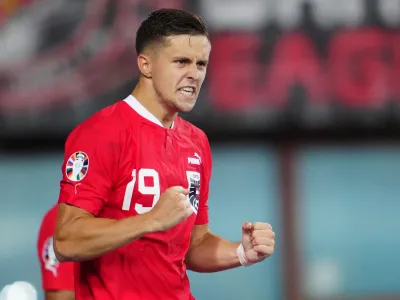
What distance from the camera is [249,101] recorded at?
7066mm

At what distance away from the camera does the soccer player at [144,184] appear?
3229mm

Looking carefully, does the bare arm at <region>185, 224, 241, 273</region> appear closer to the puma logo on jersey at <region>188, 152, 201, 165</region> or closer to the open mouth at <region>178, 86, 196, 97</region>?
the puma logo on jersey at <region>188, 152, 201, 165</region>

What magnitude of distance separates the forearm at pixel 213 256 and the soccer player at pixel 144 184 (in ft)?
0.26

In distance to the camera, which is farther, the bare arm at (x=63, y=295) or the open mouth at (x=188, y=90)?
the bare arm at (x=63, y=295)

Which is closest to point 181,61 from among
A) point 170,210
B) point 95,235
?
point 170,210

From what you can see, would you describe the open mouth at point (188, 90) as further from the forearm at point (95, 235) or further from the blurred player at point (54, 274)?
the blurred player at point (54, 274)

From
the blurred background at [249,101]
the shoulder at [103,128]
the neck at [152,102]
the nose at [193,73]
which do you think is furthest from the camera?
the blurred background at [249,101]

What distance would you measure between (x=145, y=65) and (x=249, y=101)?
3.51m

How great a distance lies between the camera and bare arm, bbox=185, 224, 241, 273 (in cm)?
385

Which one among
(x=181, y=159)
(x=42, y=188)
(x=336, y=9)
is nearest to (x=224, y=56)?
(x=336, y=9)

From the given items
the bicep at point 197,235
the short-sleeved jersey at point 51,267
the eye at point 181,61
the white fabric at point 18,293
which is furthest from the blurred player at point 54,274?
the eye at point 181,61

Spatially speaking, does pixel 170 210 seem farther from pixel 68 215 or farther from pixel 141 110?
pixel 141 110

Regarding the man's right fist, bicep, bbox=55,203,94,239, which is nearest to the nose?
the man's right fist

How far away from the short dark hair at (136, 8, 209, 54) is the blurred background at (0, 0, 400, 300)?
336 cm
